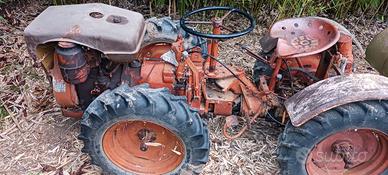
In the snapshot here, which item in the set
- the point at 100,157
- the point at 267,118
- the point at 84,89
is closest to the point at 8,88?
the point at 84,89

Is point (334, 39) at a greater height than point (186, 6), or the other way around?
point (334, 39)

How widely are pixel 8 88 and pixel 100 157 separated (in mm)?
1221

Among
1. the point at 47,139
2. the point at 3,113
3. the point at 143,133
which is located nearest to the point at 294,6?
the point at 143,133

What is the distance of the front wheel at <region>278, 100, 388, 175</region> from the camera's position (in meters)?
2.39

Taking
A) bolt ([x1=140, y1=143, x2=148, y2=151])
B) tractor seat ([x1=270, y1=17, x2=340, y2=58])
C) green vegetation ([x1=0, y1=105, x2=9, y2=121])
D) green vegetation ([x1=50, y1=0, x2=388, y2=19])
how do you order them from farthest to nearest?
green vegetation ([x1=50, y1=0, x2=388, y2=19])
green vegetation ([x1=0, y1=105, x2=9, y2=121])
bolt ([x1=140, y1=143, x2=148, y2=151])
tractor seat ([x1=270, y1=17, x2=340, y2=58])

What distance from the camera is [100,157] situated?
103 inches

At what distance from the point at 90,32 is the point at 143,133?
63 centimetres

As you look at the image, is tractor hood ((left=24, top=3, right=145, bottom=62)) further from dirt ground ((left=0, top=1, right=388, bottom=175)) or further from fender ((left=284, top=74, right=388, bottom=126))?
fender ((left=284, top=74, right=388, bottom=126))

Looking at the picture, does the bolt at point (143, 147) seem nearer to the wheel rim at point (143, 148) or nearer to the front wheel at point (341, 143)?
the wheel rim at point (143, 148)

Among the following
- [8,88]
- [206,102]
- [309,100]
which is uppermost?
[309,100]

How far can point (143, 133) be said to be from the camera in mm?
2693

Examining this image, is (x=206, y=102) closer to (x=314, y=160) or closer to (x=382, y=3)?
(x=314, y=160)

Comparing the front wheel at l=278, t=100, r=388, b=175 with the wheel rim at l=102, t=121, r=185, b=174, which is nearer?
the front wheel at l=278, t=100, r=388, b=175

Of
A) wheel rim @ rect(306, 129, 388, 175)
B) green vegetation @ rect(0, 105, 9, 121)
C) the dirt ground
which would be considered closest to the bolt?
the dirt ground
